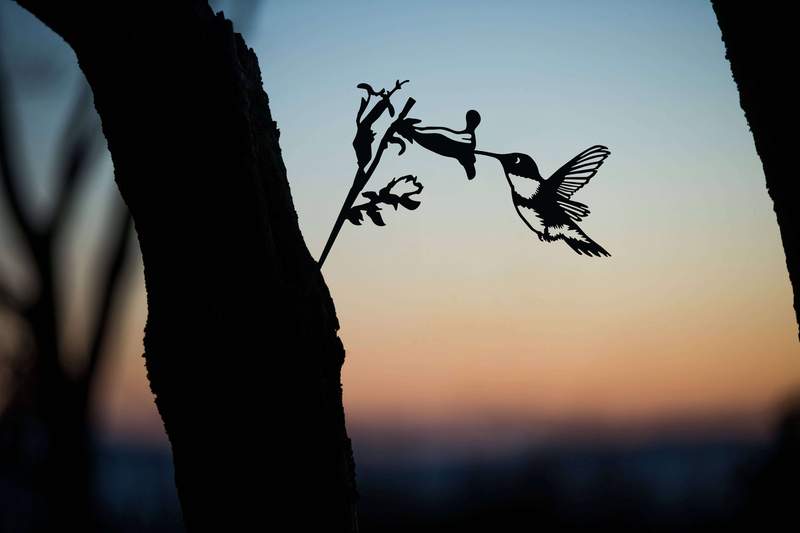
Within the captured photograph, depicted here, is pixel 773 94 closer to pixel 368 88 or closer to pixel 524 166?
pixel 524 166

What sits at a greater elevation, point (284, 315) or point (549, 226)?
point (549, 226)

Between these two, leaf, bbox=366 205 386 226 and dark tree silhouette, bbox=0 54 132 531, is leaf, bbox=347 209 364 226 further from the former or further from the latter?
dark tree silhouette, bbox=0 54 132 531

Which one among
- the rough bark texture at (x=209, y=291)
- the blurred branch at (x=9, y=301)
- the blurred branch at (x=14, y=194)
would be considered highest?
the blurred branch at (x=14, y=194)

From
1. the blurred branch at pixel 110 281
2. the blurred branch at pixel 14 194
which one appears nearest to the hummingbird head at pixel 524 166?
the blurred branch at pixel 110 281

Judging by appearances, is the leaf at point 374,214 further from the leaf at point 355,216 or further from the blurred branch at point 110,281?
the blurred branch at point 110,281

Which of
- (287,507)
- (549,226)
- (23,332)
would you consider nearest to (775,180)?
(549,226)

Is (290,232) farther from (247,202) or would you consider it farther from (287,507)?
(287,507)
